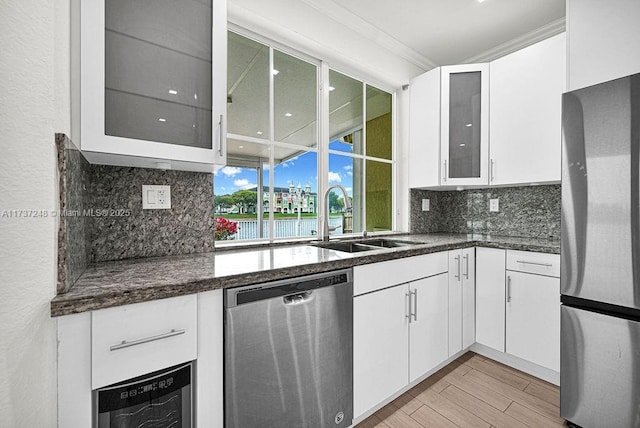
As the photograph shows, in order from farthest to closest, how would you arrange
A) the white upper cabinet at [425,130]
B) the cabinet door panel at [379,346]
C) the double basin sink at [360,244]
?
the white upper cabinet at [425,130]
the double basin sink at [360,244]
the cabinet door panel at [379,346]

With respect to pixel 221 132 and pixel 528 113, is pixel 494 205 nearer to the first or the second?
pixel 528 113

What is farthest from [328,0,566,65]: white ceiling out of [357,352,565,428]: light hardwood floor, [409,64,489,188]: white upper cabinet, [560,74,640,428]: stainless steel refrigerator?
[357,352,565,428]: light hardwood floor

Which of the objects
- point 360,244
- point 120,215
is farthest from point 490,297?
point 120,215

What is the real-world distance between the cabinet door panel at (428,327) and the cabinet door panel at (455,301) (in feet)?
0.21

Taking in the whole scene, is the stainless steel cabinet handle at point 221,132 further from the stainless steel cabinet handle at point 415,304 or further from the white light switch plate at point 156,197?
the stainless steel cabinet handle at point 415,304

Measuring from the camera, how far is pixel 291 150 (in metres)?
2.10

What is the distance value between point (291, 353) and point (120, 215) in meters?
1.03

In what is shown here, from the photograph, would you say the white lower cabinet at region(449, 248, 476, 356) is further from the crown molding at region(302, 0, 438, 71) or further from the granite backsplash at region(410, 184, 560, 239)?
the crown molding at region(302, 0, 438, 71)

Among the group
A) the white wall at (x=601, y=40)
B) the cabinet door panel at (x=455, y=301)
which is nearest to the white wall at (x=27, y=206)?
the cabinet door panel at (x=455, y=301)

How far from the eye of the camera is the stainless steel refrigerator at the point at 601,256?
130cm

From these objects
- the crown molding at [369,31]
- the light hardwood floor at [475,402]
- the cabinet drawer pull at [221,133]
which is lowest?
the light hardwood floor at [475,402]

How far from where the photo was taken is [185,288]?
958 mm

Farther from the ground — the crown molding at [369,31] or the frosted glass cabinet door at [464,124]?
the crown molding at [369,31]

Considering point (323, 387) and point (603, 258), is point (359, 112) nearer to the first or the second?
point (603, 258)
